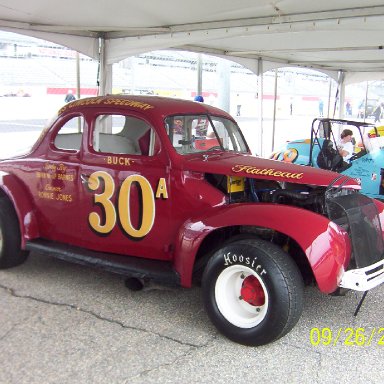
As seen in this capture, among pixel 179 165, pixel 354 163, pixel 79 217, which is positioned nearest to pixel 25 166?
pixel 79 217

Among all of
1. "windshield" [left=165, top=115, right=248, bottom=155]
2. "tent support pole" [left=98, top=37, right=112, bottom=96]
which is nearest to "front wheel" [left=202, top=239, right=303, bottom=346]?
"windshield" [left=165, top=115, right=248, bottom=155]

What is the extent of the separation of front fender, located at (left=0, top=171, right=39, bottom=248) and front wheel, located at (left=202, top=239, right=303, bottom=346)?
73.8 inches

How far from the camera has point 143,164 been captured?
3.73 metres

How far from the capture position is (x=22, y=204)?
427 centimetres

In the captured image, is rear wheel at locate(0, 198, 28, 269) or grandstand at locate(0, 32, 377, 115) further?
grandstand at locate(0, 32, 377, 115)

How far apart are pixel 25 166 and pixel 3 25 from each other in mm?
2956

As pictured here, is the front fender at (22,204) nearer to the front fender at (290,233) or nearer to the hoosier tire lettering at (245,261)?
the front fender at (290,233)

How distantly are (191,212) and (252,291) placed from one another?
82cm

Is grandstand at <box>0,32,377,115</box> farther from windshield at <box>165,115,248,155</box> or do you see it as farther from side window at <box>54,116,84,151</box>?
windshield at <box>165,115,248,155</box>

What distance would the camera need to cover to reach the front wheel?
118 inches

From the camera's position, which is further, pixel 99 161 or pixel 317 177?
pixel 99 161

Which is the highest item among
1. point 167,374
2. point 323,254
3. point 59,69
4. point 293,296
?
point 59,69

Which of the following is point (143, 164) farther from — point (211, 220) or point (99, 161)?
point (211, 220)

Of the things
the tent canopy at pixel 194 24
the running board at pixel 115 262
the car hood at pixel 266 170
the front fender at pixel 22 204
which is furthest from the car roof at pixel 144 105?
the tent canopy at pixel 194 24
